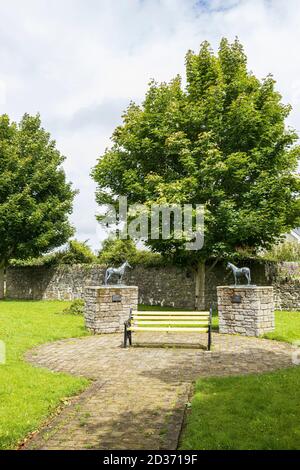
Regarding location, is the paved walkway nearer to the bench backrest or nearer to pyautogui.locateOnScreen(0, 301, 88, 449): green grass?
pyautogui.locateOnScreen(0, 301, 88, 449): green grass

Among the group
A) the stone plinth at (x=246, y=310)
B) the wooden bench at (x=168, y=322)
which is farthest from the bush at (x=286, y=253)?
the wooden bench at (x=168, y=322)

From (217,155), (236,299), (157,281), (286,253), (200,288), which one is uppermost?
(217,155)

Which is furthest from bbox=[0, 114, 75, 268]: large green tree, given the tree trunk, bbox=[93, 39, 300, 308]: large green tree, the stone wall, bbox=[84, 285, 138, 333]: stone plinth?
bbox=[84, 285, 138, 333]: stone plinth

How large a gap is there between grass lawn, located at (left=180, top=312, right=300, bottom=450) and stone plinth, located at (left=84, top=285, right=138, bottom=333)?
7059mm

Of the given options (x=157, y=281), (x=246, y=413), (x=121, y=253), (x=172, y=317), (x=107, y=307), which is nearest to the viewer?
(x=246, y=413)

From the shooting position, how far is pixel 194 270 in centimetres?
2241

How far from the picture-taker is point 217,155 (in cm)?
1822

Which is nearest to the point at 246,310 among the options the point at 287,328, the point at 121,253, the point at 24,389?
the point at 287,328

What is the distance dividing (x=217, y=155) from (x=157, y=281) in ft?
33.0

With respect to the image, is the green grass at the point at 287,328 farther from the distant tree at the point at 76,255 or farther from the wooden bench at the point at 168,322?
the distant tree at the point at 76,255

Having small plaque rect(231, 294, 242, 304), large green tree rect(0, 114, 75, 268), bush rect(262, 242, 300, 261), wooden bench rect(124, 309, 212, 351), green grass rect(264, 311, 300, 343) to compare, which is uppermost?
large green tree rect(0, 114, 75, 268)

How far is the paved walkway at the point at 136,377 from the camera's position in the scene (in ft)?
18.0

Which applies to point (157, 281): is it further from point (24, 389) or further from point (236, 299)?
point (24, 389)

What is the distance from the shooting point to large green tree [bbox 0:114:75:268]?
27.6 metres
